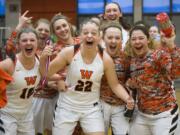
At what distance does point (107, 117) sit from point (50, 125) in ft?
3.36

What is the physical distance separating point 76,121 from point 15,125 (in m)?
0.73

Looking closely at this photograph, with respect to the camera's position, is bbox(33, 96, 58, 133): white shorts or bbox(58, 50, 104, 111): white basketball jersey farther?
bbox(33, 96, 58, 133): white shorts

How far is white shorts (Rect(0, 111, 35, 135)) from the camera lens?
482 centimetres

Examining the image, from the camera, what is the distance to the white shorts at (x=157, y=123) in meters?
4.60

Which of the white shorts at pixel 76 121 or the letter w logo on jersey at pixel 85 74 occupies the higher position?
the letter w logo on jersey at pixel 85 74

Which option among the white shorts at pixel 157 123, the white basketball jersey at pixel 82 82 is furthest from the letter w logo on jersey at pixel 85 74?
the white shorts at pixel 157 123

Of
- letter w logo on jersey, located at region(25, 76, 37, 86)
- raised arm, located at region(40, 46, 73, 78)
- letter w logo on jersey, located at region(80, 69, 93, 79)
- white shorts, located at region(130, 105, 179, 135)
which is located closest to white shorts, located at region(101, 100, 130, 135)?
white shorts, located at region(130, 105, 179, 135)

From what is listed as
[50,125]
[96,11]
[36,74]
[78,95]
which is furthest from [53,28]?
[96,11]

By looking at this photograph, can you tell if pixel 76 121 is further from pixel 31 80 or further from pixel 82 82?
pixel 31 80

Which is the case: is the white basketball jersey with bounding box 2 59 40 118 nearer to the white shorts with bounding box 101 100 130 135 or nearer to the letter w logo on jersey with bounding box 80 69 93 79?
the letter w logo on jersey with bounding box 80 69 93 79

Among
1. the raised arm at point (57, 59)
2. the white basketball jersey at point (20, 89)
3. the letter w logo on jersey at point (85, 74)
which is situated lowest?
the white basketball jersey at point (20, 89)

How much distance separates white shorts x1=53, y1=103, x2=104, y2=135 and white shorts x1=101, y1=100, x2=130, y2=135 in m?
0.16

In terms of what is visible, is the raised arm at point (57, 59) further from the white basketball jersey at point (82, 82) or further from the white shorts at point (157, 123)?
the white shorts at point (157, 123)

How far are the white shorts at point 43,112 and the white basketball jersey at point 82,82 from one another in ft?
2.56
